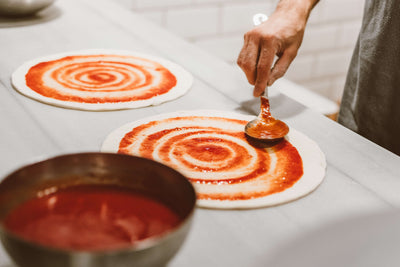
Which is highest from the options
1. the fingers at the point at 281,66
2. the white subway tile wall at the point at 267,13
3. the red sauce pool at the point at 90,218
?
the red sauce pool at the point at 90,218

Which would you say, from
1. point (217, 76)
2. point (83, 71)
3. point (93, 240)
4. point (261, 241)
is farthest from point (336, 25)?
point (93, 240)

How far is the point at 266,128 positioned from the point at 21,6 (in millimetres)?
910

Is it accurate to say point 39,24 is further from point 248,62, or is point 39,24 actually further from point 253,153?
point 253,153

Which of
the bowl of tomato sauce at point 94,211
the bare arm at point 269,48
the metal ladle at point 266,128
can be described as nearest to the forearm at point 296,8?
the bare arm at point 269,48

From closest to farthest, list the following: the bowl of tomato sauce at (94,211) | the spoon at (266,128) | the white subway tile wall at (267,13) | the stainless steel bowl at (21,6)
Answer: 1. the bowl of tomato sauce at (94,211)
2. the spoon at (266,128)
3. the stainless steel bowl at (21,6)
4. the white subway tile wall at (267,13)

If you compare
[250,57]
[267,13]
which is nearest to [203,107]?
[250,57]

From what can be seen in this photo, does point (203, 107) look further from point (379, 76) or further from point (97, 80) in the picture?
point (379, 76)

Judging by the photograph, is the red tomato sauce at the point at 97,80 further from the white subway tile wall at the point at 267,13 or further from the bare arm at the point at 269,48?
the white subway tile wall at the point at 267,13

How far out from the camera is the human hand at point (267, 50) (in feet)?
3.22

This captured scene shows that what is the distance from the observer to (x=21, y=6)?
1.46m

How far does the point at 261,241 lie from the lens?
64cm

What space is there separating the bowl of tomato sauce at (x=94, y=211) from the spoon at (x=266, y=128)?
375mm

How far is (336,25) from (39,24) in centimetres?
183

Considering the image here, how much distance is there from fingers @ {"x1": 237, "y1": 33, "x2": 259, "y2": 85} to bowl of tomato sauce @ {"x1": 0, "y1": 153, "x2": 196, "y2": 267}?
480mm
